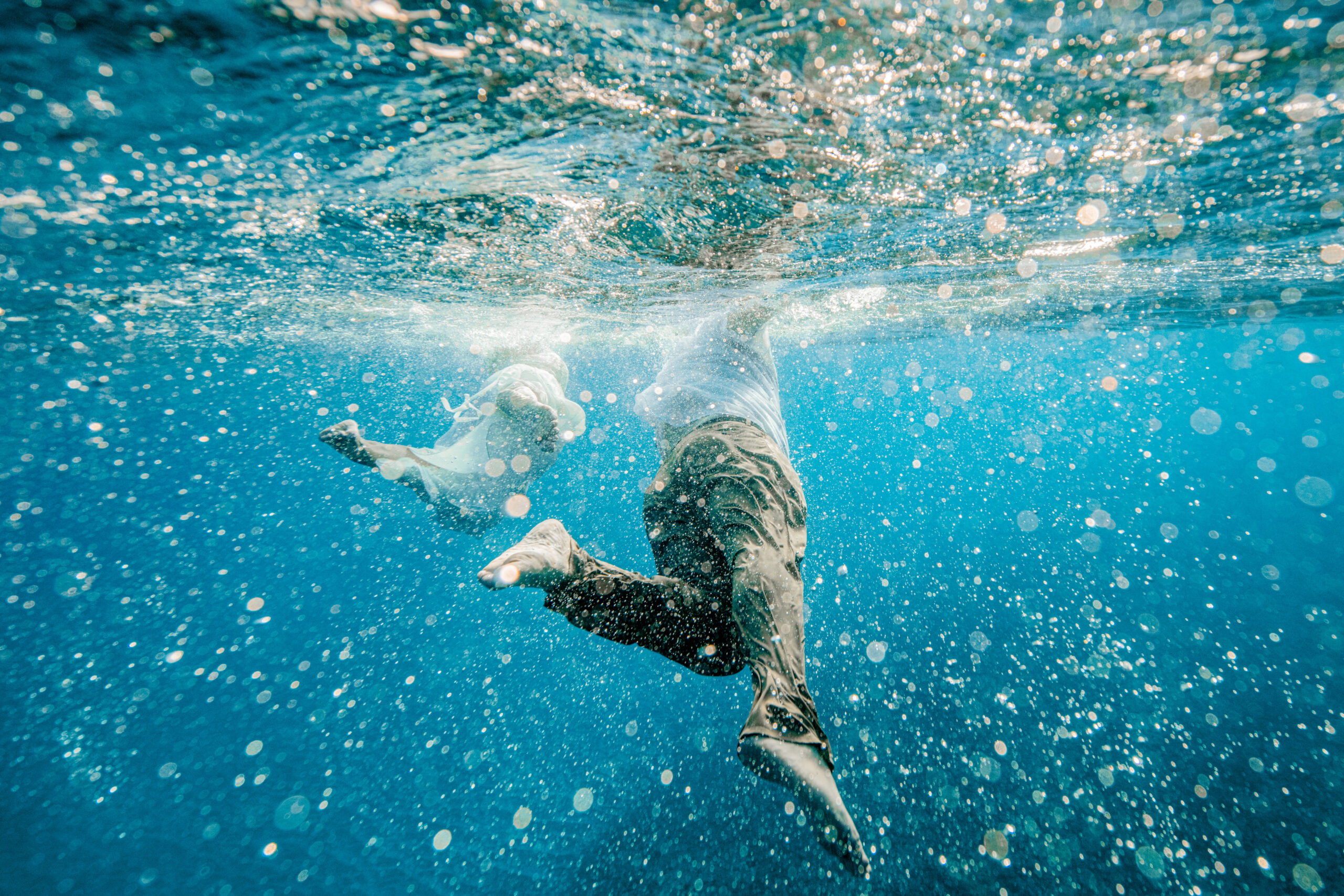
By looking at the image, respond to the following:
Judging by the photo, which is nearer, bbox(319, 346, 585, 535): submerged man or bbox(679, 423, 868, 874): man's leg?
bbox(679, 423, 868, 874): man's leg

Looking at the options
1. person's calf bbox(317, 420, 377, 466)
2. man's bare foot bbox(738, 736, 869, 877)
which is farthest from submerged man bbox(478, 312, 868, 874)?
person's calf bbox(317, 420, 377, 466)

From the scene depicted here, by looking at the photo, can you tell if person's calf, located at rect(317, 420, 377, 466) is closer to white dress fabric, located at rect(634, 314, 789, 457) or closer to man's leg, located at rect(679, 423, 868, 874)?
white dress fabric, located at rect(634, 314, 789, 457)

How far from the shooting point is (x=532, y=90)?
3.38 meters

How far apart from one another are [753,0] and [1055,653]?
13149 millimetres

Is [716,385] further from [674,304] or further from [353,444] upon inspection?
[674,304]

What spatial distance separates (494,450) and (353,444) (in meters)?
2.19

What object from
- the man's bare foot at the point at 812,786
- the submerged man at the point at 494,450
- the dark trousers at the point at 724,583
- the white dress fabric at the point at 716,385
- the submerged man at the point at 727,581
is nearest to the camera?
the man's bare foot at the point at 812,786

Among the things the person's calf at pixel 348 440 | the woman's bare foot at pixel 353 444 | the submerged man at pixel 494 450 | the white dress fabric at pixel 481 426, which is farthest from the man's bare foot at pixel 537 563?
the white dress fabric at pixel 481 426

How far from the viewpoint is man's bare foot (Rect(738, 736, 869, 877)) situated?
1678mm

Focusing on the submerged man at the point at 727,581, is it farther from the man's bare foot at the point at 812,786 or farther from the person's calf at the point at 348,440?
the person's calf at the point at 348,440

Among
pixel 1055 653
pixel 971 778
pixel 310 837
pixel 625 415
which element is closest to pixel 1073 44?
pixel 971 778

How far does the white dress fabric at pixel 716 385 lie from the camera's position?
425 centimetres

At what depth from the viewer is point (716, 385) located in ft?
14.6

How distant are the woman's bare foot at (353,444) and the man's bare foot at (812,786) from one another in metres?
4.49
